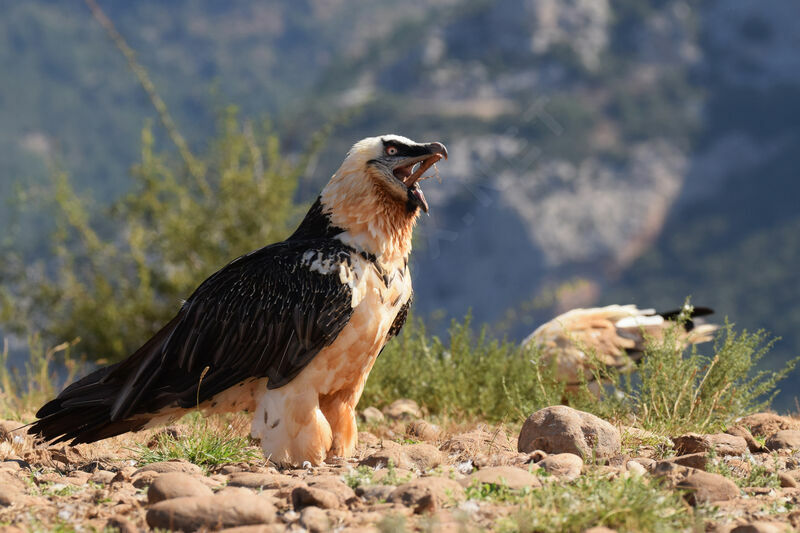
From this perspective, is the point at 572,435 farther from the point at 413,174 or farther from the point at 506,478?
the point at 413,174

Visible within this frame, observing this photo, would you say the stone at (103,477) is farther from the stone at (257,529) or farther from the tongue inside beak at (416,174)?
the tongue inside beak at (416,174)

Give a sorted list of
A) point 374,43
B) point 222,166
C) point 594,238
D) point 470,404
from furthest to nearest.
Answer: point 374,43, point 594,238, point 222,166, point 470,404

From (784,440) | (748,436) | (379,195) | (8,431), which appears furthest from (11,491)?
(784,440)

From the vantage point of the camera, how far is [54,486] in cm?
416

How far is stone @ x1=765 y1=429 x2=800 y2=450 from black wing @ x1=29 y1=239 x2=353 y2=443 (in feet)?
8.37

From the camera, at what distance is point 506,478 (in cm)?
382

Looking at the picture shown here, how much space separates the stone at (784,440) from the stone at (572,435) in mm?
1106

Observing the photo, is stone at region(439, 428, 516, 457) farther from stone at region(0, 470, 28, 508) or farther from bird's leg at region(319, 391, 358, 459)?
stone at region(0, 470, 28, 508)

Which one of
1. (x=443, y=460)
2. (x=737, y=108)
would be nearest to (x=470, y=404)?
(x=443, y=460)

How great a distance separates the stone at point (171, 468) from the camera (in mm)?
4359

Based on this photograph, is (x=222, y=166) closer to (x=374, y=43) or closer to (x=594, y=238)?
(x=594, y=238)

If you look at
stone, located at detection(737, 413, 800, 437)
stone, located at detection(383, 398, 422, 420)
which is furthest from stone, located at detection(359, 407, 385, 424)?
stone, located at detection(737, 413, 800, 437)

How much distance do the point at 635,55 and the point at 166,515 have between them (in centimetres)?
13501

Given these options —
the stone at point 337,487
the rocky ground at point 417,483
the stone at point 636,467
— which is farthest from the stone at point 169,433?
the stone at point 636,467
